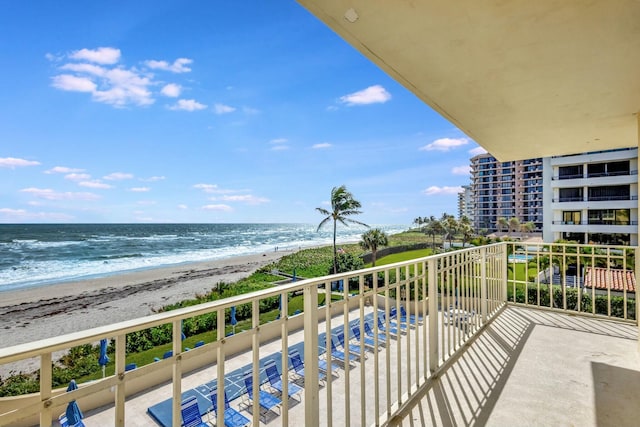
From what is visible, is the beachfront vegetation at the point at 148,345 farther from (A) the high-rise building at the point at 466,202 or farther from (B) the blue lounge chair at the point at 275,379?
(A) the high-rise building at the point at 466,202

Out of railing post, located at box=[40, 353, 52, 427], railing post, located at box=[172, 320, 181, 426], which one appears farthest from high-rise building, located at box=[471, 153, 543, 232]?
railing post, located at box=[40, 353, 52, 427]

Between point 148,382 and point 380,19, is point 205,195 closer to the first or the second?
point 148,382

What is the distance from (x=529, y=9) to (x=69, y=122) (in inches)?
1983

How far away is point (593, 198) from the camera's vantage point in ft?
82.1

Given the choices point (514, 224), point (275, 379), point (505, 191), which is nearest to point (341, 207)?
point (275, 379)

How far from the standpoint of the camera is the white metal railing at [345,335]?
0.85 metres

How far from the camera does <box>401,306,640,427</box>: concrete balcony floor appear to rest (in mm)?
2115

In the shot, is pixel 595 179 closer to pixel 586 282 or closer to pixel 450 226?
pixel 450 226

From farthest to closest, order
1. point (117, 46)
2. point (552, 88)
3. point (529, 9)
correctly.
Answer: point (117, 46) < point (552, 88) < point (529, 9)

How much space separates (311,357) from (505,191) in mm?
68902

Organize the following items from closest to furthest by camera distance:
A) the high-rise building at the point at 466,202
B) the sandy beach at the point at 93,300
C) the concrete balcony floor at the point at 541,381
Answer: the concrete balcony floor at the point at 541,381 → the sandy beach at the point at 93,300 → the high-rise building at the point at 466,202

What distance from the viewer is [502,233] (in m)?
55.8

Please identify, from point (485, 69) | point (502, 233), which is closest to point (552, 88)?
point (485, 69)

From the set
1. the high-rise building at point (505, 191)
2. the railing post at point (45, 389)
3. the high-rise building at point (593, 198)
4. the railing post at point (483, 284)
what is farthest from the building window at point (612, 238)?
the high-rise building at point (505, 191)
